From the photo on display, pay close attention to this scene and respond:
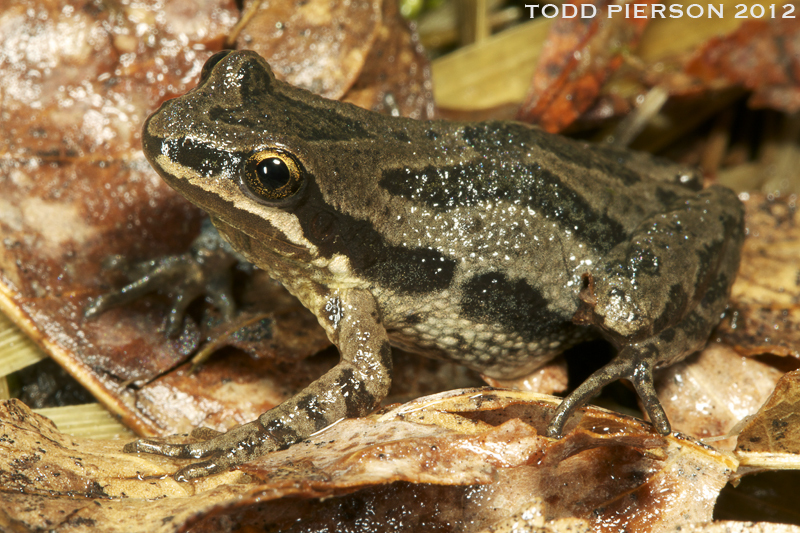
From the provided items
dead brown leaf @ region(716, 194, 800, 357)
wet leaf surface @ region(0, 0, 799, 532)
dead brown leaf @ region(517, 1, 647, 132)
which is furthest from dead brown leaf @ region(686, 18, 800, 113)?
dead brown leaf @ region(716, 194, 800, 357)

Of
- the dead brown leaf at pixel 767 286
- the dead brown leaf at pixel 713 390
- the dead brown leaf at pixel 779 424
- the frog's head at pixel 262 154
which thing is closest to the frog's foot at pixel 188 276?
the frog's head at pixel 262 154

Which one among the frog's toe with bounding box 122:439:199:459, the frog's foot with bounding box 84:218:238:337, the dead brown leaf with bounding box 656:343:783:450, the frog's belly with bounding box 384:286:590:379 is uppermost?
the frog's foot with bounding box 84:218:238:337

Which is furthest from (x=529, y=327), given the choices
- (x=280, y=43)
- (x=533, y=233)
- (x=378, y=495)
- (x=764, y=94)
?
(x=764, y=94)

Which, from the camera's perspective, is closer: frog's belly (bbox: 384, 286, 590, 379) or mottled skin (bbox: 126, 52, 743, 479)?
mottled skin (bbox: 126, 52, 743, 479)

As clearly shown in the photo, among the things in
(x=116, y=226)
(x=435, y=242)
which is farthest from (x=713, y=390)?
(x=116, y=226)

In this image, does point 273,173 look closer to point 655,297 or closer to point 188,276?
point 188,276

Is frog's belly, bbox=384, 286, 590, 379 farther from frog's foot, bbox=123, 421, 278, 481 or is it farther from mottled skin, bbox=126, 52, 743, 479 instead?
frog's foot, bbox=123, 421, 278, 481

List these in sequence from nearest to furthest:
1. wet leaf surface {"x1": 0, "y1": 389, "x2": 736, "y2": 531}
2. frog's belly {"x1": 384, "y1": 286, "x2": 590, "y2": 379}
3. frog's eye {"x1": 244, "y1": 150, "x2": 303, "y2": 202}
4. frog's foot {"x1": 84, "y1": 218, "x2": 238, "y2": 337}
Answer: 1. wet leaf surface {"x1": 0, "y1": 389, "x2": 736, "y2": 531}
2. frog's eye {"x1": 244, "y1": 150, "x2": 303, "y2": 202}
3. frog's belly {"x1": 384, "y1": 286, "x2": 590, "y2": 379}
4. frog's foot {"x1": 84, "y1": 218, "x2": 238, "y2": 337}

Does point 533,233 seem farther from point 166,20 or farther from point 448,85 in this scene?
point 166,20
